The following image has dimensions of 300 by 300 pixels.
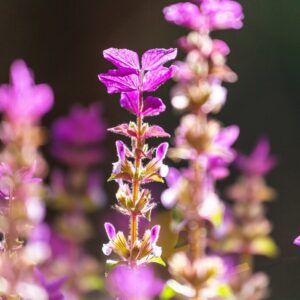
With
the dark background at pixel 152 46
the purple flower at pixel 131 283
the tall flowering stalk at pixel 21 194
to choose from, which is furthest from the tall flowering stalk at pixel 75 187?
the dark background at pixel 152 46

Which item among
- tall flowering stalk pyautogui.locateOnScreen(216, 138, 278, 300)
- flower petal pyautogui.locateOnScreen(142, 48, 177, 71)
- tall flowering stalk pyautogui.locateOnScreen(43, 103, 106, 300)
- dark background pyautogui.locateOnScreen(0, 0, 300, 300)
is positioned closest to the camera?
flower petal pyautogui.locateOnScreen(142, 48, 177, 71)

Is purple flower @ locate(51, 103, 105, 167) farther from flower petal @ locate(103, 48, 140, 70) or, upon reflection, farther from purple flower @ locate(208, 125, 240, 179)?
flower petal @ locate(103, 48, 140, 70)

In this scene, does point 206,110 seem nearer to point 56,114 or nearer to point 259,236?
point 259,236

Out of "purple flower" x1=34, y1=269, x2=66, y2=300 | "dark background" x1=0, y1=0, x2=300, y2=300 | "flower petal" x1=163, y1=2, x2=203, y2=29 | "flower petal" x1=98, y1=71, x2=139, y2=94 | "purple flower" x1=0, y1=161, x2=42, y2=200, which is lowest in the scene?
"purple flower" x1=34, y1=269, x2=66, y2=300

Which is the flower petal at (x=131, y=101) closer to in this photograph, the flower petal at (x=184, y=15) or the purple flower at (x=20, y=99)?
the flower petal at (x=184, y=15)

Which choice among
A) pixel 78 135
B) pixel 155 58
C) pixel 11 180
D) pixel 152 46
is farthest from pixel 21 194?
pixel 152 46

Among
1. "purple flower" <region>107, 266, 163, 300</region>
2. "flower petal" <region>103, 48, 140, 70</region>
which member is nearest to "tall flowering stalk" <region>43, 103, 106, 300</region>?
"purple flower" <region>107, 266, 163, 300</region>
